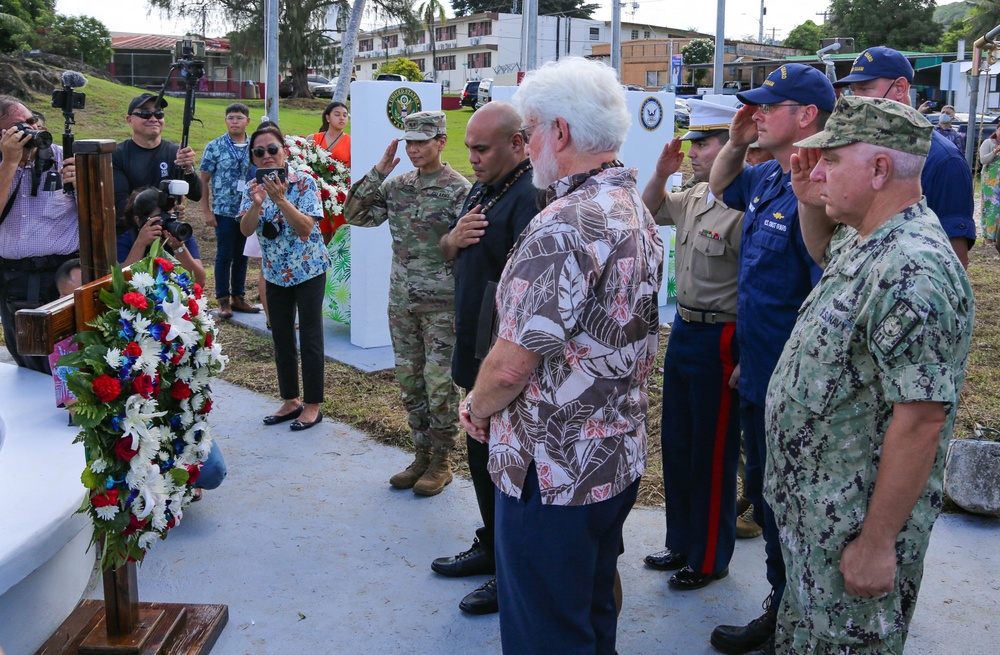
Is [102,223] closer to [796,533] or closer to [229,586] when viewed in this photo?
[229,586]

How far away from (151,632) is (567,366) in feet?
6.21

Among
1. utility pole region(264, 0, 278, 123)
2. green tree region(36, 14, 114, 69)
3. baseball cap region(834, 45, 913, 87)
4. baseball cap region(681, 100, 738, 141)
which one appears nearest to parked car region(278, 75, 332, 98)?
green tree region(36, 14, 114, 69)

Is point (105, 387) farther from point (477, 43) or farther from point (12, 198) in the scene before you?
point (477, 43)

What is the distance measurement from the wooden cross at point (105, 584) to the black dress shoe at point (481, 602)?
0.91 metres

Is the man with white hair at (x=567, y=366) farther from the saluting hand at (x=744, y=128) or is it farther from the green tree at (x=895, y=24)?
the green tree at (x=895, y=24)

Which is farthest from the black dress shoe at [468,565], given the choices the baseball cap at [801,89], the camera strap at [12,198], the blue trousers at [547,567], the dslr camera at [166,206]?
the camera strap at [12,198]

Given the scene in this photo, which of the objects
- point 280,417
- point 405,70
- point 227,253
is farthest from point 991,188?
point 405,70

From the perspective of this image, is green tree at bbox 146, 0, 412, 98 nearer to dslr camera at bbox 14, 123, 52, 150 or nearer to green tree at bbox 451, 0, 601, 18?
green tree at bbox 451, 0, 601, 18

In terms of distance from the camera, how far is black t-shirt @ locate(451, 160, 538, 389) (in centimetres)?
338

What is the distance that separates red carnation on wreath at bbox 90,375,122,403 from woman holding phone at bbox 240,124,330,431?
2.31 m

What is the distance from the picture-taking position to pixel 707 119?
3787mm

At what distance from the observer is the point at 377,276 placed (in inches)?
274

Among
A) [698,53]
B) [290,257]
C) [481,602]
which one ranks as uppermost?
[698,53]

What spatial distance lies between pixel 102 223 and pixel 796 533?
236cm
